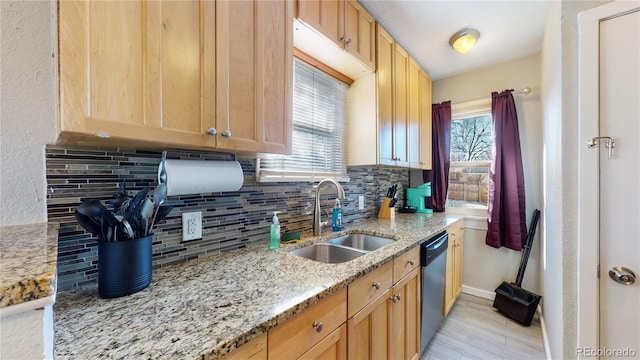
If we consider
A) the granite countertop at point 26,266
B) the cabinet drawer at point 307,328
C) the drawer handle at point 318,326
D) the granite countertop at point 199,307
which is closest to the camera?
the granite countertop at point 26,266

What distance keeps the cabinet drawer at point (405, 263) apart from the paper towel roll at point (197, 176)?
93 centimetres

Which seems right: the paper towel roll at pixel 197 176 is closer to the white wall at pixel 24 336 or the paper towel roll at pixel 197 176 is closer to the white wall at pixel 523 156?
the white wall at pixel 24 336

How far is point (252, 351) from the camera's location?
66cm

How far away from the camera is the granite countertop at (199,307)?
1.84 feet

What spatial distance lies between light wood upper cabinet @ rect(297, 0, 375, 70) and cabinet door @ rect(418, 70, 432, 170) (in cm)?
106

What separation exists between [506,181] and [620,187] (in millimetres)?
1556

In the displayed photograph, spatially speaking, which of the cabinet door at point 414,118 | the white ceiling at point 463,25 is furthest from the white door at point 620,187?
the cabinet door at point 414,118

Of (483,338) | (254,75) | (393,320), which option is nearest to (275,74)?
(254,75)

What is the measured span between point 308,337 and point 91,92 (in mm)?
953

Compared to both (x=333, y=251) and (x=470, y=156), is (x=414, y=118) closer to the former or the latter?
(x=470, y=156)

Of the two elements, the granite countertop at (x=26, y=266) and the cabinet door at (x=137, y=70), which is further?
the cabinet door at (x=137, y=70)

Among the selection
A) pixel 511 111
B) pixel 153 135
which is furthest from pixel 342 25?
pixel 511 111

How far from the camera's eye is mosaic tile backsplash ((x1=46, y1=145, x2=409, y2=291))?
82cm

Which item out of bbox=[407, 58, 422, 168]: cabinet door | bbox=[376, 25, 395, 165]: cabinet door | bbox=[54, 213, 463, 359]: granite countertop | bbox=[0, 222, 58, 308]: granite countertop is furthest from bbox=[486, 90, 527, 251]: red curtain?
bbox=[0, 222, 58, 308]: granite countertop
